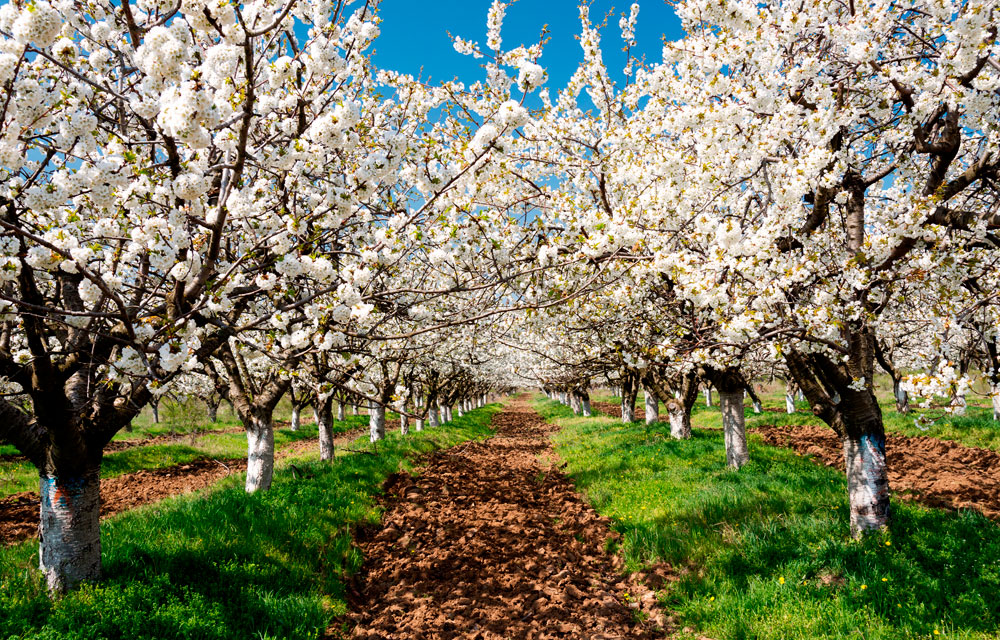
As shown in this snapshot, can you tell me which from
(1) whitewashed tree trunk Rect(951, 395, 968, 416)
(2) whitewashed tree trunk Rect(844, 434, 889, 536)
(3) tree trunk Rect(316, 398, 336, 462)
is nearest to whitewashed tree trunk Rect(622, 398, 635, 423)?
(3) tree trunk Rect(316, 398, 336, 462)

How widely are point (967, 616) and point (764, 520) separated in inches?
110

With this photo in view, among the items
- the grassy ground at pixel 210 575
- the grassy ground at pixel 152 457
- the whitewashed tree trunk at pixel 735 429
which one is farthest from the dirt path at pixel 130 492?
the whitewashed tree trunk at pixel 735 429

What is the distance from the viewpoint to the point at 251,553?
21.8 ft

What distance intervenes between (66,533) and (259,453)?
195 inches

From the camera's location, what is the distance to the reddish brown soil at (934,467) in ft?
28.5

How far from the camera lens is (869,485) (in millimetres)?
6215

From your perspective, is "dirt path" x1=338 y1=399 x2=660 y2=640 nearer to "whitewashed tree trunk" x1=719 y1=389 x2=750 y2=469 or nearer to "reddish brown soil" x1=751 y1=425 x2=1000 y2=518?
"whitewashed tree trunk" x1=719 y1=389 x2=750 y2=469

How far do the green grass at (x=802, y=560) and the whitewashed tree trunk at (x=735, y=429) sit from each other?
1.43 meters

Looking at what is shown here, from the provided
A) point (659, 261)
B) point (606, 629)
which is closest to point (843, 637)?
point (606, 629)

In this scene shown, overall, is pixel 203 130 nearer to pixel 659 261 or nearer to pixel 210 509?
pixel 659 261

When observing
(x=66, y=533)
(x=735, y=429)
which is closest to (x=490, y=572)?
(x=66, y=533)

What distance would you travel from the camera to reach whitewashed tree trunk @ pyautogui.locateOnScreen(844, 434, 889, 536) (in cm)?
616

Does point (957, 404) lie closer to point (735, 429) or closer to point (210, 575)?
point (735, 429)

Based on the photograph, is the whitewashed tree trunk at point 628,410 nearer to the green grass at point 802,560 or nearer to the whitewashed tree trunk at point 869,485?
the green grass at point 802,560
